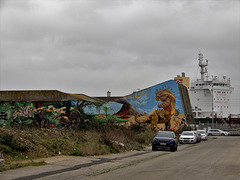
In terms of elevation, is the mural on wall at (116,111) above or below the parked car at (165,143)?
above

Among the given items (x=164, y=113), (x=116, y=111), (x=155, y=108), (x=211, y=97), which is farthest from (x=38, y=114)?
(x=211, y=97)

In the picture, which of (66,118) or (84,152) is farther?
(66,118)

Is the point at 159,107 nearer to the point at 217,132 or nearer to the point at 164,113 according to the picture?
the point at 164,113

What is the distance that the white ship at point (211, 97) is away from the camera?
274ft

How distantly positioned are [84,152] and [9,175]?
7.56 m

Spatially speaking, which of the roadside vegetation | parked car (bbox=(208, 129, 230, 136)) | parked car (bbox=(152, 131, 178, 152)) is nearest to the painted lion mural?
parked car (bbox=(208, 129, 230, 136))

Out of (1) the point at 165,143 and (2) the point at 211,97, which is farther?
(2) the point at 211,97

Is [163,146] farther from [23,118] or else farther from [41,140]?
[23,118]

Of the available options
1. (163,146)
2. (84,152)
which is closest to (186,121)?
(163,146)

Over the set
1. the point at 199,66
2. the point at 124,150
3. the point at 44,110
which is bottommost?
the point at 124,150

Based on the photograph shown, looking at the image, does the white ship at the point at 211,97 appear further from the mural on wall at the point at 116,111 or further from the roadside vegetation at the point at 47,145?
the roadside vegetation at the point at 47,145

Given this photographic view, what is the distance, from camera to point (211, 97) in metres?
84.4

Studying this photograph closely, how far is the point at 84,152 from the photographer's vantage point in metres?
18.3

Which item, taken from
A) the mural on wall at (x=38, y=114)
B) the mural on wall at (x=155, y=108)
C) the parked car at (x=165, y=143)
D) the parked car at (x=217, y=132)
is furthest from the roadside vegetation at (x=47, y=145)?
the parked car at (x=217, y=132)
